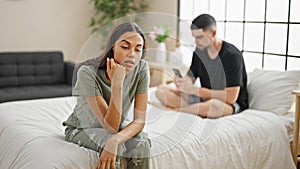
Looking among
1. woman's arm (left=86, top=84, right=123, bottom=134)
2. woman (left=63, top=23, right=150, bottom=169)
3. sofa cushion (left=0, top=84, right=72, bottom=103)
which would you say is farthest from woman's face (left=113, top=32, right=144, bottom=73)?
sofa cushion (left=0, top=84, right=72, bottom=103)

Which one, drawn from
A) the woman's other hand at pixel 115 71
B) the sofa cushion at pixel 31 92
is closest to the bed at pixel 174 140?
the woman's other hand at pixel 115 71

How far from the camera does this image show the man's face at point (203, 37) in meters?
2.69

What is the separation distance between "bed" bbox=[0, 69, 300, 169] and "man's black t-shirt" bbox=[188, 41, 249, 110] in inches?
7.9

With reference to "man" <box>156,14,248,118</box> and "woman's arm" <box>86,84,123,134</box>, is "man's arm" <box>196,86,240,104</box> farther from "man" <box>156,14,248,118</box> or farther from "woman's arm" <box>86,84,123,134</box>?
"woman's arm" <box>86,84,123,134</box>

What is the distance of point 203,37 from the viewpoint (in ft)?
8.91

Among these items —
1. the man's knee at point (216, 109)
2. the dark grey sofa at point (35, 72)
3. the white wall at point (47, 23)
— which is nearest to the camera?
the man's knee at point (216, 109)

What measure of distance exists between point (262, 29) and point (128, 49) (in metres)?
2.16

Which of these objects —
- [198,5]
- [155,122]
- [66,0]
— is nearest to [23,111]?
[155,122]

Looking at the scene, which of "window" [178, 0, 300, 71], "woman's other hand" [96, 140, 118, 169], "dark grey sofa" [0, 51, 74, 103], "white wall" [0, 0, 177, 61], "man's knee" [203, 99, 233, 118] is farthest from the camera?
"white wall" [0, 0, 177, 61]

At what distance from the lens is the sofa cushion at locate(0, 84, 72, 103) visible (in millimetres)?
3713

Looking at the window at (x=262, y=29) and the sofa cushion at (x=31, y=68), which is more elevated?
the window at (x=262, y=29)

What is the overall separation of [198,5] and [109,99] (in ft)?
8.96

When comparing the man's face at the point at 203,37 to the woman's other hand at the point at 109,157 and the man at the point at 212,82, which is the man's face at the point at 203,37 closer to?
the man at the point at 212,82

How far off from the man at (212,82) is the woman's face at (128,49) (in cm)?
89
